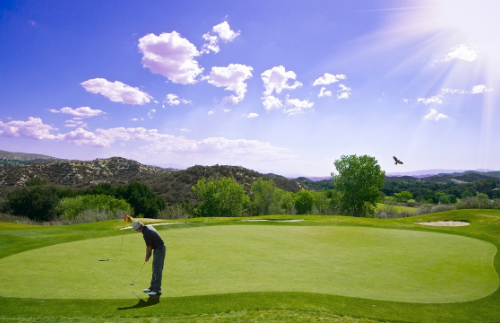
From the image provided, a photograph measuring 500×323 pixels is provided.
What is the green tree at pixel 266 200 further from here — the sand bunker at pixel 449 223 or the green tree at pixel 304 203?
the sand bunker at pixel 449 223

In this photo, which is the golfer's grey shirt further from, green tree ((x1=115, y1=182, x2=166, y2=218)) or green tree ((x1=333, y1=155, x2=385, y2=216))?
green tree ((x1=115, y1=182, x2=166, y2=218))

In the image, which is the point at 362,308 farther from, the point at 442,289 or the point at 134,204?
the point at 134,204

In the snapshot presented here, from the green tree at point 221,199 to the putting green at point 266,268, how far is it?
127 ft

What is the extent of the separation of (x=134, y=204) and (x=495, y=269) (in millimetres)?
56365

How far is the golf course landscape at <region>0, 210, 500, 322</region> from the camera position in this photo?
654cm

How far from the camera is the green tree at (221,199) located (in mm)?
53656

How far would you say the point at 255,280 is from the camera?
28.2 feet

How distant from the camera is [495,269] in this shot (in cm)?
1061

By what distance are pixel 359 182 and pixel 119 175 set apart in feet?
276

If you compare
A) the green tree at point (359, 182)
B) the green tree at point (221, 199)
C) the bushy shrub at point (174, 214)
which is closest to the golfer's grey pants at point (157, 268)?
the green tree at point (359, 182)

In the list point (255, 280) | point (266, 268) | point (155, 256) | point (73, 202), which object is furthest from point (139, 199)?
point (255, 280)

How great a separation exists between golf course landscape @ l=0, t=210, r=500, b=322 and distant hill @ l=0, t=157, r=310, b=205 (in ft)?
212

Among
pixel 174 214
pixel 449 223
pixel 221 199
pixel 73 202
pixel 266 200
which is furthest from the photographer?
pixel 266 200

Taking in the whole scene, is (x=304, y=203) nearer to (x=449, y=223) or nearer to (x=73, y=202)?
(x=449, y=223)
